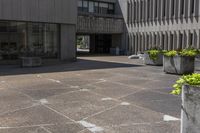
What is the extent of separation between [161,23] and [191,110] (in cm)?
3546

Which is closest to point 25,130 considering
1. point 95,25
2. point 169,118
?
point 169,118

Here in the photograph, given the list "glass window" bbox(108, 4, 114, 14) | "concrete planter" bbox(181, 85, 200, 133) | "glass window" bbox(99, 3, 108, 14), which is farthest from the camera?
"glass window" bbox(108, 4, 114, 14)

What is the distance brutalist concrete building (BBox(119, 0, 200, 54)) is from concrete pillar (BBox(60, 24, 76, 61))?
15.4 m

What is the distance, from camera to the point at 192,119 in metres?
4.82

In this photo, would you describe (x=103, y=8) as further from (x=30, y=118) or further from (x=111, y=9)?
(x=30, y=118)

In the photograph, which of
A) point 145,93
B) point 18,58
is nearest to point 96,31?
point 18,58

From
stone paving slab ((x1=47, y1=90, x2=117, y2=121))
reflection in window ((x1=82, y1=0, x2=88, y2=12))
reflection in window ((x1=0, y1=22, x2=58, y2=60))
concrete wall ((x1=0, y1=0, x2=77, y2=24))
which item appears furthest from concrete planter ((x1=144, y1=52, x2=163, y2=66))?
reflection in window ((x1=82, y1=0, x2=88, y2=12))

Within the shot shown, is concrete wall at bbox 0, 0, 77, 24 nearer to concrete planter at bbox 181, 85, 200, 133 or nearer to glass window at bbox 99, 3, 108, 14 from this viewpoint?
concrete planter at bbox 181, 85, 200, 133

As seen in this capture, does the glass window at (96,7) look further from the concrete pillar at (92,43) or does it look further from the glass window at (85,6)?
the concrete pillar at (92,43)

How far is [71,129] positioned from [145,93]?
4.91 metres

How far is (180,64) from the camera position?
16.5 meters

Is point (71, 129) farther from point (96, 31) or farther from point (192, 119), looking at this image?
point (96, 31)

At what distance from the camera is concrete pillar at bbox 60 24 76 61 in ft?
83.3

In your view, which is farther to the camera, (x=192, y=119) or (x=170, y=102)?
(x=170, y=102)
